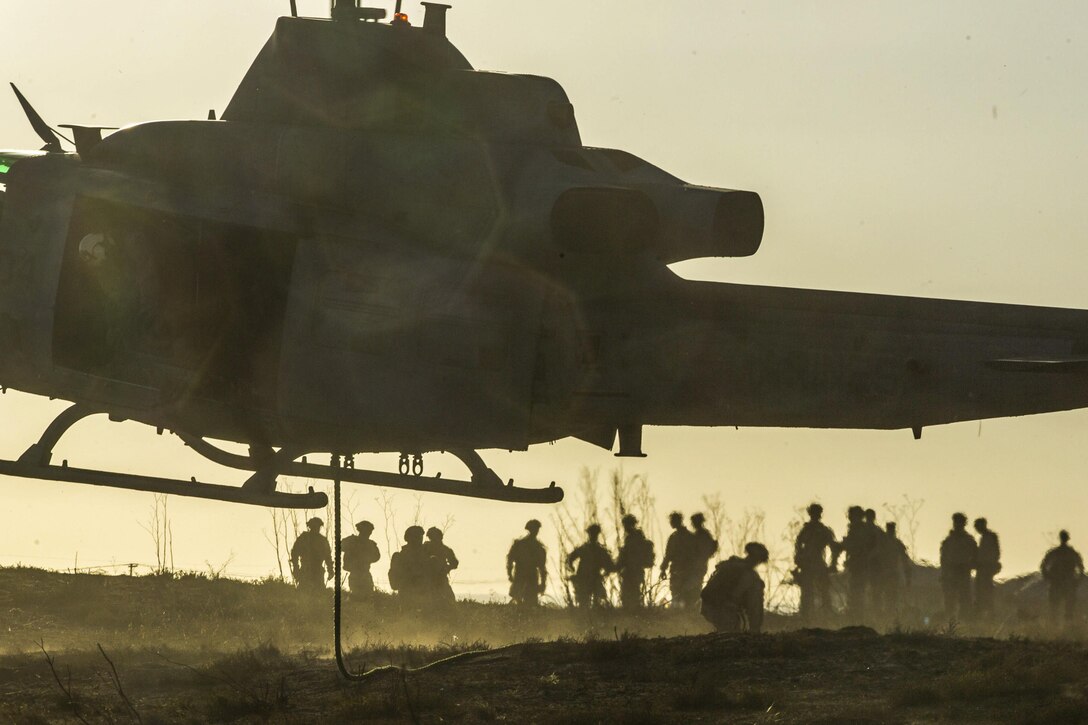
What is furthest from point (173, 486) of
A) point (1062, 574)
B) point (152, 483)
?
point (1062, 574)

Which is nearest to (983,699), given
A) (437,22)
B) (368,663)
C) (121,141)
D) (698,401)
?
(698,401)

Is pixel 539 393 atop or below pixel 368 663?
atop

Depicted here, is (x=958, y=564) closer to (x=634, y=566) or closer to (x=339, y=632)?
(x=634, y=566)

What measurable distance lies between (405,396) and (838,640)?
411 centimetres

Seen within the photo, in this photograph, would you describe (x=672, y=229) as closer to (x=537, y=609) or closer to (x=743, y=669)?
(x=743, y=669)

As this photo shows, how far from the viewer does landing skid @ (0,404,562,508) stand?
438 inches

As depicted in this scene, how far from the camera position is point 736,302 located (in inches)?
444

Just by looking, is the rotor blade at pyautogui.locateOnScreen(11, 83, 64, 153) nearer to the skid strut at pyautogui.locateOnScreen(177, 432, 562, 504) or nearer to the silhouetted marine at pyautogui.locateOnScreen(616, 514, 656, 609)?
the skid strut at pyautogui.locateOnScreen(177, 432, 562, 504)

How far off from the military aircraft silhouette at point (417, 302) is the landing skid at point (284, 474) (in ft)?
0.07

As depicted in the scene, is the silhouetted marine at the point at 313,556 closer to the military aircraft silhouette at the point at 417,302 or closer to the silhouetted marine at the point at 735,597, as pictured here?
the silhouetted marine at the point at 735,597

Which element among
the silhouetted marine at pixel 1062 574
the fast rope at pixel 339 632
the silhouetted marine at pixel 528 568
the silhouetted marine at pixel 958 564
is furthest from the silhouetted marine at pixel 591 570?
the fast rope at pixel 339 632

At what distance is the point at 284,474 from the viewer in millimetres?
11266

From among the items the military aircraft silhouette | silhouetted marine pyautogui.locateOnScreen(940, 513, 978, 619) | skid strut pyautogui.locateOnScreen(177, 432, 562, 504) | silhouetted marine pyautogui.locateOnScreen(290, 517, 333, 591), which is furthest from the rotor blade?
silhouetted marine pyautogui.locateOnScreen(940, 513, 978, 619)

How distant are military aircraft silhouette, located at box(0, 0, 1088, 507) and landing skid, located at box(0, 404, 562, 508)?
0.02m
